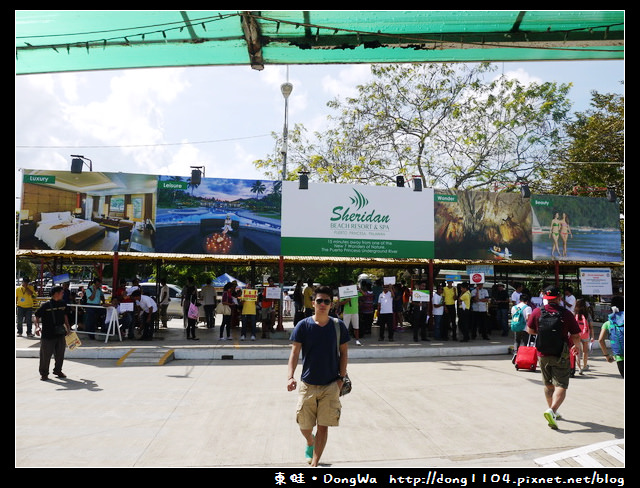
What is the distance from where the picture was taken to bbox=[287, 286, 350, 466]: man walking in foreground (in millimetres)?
4406

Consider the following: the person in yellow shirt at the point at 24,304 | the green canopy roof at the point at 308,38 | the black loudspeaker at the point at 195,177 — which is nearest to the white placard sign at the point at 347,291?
the black loudspeaker at the point at 195,177

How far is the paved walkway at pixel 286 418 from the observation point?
4.75m

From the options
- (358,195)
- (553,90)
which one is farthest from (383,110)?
(358,195)

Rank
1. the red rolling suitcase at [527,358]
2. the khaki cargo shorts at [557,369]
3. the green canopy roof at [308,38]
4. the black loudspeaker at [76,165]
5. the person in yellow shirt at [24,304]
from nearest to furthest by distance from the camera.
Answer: the green canopy roof at [308,38] → the khaki cargo shorts at [557,369] → the red rolling suitcase at [527,358] → the black loudspeaker at [76,165] → the person in yellow shirt at [24,304]

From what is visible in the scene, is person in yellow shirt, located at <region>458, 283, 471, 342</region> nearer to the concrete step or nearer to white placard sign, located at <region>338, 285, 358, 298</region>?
white placard sign, located at <region>338, 285, 358, 298</region>

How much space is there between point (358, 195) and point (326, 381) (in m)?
10.7

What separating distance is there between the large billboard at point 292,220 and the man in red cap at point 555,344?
8.66 m

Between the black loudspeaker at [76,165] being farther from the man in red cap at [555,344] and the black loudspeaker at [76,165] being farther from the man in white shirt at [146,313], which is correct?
the man in red cap at [555,344]

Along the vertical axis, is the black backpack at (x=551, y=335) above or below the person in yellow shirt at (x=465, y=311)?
above

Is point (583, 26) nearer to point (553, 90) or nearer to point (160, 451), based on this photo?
point (160, 451)

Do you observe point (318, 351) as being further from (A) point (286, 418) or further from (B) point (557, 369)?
(B) point (557, 369)

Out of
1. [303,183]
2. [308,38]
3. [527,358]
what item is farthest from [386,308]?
[308,38]

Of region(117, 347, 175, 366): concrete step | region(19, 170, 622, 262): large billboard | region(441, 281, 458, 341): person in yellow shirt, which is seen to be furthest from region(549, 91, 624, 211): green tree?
Answer: region(117, 347, 175, 366): concrete step
